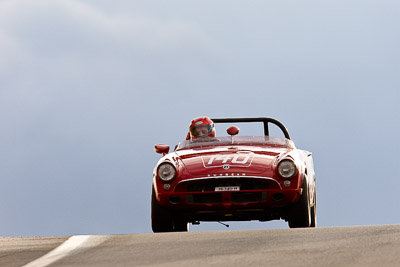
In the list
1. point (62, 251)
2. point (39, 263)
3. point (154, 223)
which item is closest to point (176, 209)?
point (154, 223)

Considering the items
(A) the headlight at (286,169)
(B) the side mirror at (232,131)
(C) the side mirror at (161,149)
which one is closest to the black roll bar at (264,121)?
(B) the side mirror at (232,131)

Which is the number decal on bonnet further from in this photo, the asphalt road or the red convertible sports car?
the asphalt road

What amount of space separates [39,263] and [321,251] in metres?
2.24

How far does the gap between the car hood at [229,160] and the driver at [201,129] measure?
1.36 metres

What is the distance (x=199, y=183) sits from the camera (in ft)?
40.4

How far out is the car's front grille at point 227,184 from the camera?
1227cm

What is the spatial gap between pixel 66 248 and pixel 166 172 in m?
3.33

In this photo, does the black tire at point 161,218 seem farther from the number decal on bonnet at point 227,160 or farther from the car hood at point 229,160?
the number decal on bonnet at point 227,160

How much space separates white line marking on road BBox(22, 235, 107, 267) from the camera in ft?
26.5

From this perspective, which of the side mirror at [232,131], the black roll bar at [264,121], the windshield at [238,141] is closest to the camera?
the windshield at [238,141]

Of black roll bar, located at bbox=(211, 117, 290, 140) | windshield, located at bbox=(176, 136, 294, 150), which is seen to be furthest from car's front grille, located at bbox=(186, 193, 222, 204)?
black roll bar, located at bbox=(211, 117, 290, 140)

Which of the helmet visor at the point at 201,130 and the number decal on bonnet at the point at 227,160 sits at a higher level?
the helmet visor at the point at 201,130

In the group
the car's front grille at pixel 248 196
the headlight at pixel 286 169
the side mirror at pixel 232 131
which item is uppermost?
the side mirror at pixel 232 131

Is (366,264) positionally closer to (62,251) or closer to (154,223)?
(62,251)
